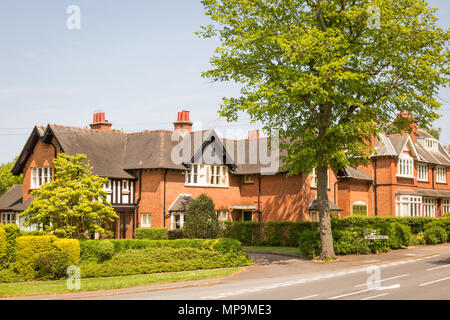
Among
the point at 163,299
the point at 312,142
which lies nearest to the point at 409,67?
the point at 312,142

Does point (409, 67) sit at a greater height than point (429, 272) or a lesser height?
greater

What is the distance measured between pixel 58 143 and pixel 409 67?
78.3 feet

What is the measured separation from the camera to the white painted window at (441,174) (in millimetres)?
55544

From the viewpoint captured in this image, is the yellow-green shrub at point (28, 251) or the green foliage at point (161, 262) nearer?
the yellow-green shrub at point (28, 251)

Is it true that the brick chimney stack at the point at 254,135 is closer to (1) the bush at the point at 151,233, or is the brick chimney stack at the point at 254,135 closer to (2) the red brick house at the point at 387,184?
(2) the red brick house at the point at 387,184

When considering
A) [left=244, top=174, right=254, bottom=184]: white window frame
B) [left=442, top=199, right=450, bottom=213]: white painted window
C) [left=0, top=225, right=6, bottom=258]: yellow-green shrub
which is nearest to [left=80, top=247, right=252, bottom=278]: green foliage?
[left=0, top=225, right=6, bottom=258]: yellow-green shrub

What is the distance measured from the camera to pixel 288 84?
2444 centimetres

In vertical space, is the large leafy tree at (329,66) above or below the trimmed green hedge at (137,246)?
above

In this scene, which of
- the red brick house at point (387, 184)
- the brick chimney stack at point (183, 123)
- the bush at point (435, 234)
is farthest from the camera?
the red brick house at point (387, 184)

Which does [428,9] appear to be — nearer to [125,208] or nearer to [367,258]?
[367,258]

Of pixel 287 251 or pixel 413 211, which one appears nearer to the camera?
pixel 287 251

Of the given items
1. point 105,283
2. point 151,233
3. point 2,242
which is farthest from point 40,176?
point 105,283

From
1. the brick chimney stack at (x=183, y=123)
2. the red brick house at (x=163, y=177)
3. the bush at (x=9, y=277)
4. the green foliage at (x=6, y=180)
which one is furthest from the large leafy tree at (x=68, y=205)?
the green foliage at (x=6, y=180)

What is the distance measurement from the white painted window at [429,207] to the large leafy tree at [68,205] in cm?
3567
